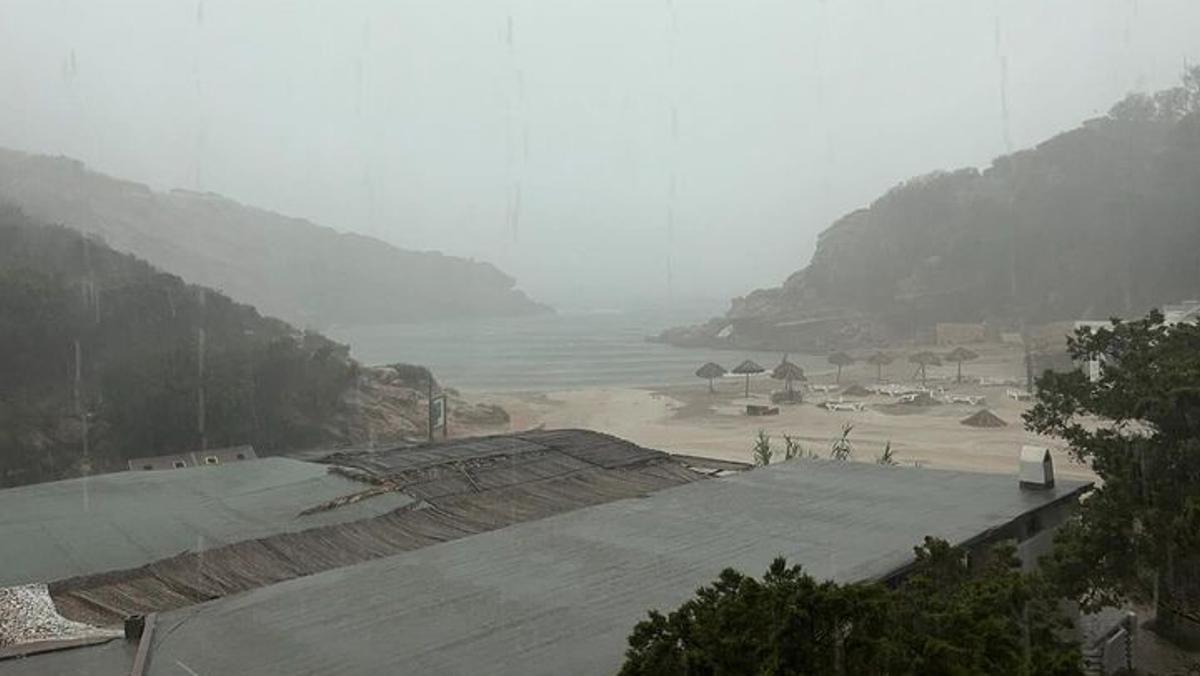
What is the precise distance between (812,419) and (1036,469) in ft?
54.1

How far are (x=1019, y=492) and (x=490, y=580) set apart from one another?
6.06 meters

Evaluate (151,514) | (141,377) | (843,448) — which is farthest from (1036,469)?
(141,377)

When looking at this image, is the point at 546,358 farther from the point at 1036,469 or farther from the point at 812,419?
the point at 1036,469

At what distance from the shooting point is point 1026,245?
60.0 m

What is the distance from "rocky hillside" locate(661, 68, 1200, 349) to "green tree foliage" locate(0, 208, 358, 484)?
4678 cm

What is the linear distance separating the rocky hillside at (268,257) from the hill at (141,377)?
56231mm

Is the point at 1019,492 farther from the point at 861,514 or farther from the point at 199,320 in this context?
the point at 199,320

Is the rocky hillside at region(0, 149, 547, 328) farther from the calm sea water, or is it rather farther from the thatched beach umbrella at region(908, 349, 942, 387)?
the thatched beach umbrella at region(908, 349, 942, 387)

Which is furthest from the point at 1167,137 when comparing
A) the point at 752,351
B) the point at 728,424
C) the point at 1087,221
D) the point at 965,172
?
the point at 728,424

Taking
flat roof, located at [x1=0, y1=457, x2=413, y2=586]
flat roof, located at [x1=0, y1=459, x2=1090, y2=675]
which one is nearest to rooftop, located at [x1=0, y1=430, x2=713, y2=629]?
flat roof, located at [x1=0, y1=457, x2=413, y2=586]

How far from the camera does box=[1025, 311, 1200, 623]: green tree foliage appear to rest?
6.12m

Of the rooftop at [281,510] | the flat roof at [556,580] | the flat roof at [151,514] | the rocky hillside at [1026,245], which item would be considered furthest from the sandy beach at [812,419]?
the rocky hillside at [1026,245]

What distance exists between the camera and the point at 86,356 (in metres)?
20.5

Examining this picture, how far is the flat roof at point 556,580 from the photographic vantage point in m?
5.31
